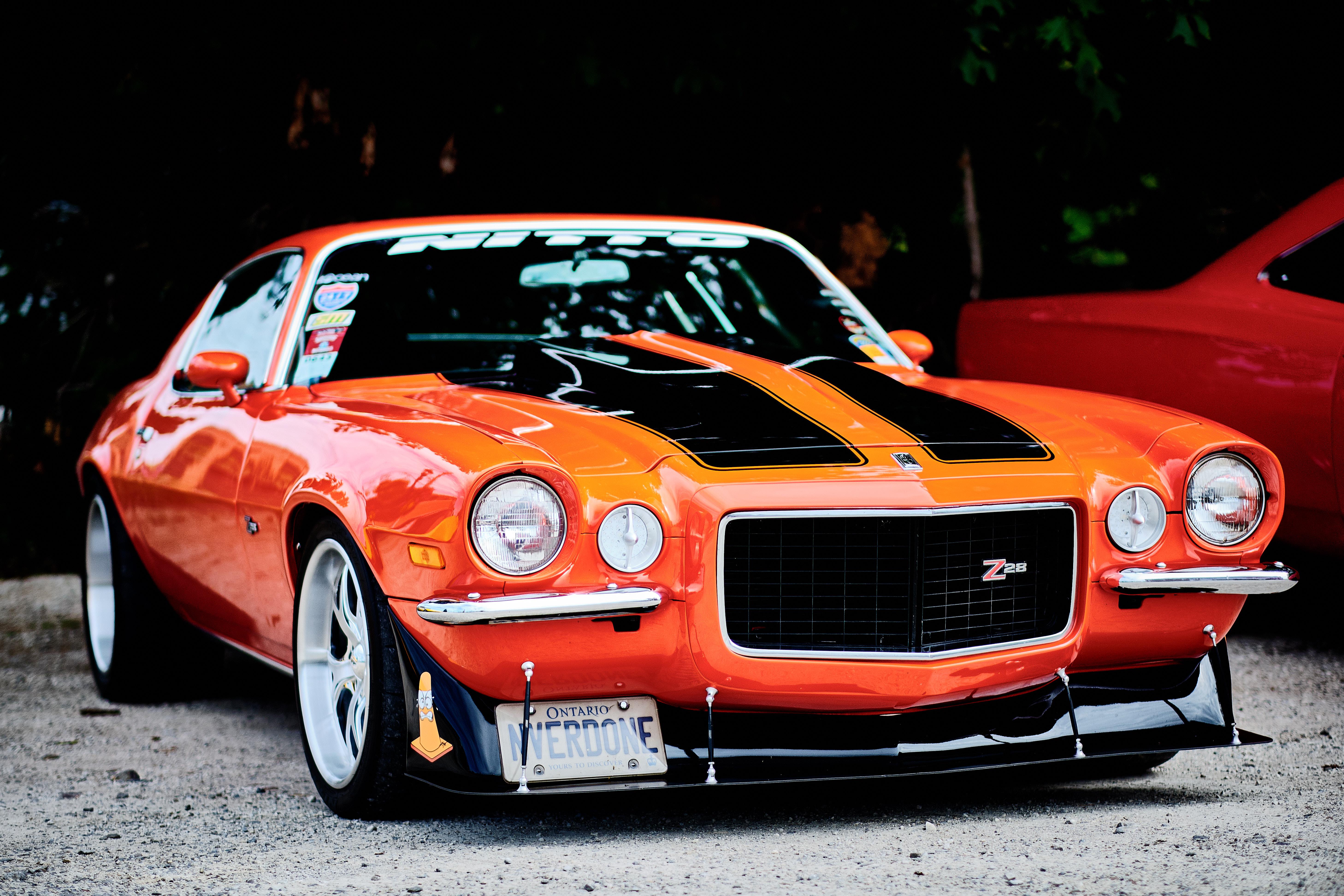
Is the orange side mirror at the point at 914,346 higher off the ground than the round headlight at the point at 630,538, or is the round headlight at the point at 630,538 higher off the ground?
the orange side mirror at the point at 914,346

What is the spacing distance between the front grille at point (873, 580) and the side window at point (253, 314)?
1761 millimetres

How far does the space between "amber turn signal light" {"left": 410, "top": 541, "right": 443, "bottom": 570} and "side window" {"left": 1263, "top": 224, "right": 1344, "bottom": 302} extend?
9.45 feet

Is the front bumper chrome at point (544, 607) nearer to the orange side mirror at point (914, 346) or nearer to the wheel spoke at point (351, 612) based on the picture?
the wheel spoke at point (351, 612)

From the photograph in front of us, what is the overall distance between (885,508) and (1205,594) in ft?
2.62

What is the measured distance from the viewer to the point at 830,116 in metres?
7.26

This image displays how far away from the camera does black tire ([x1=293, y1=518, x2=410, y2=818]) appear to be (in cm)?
320

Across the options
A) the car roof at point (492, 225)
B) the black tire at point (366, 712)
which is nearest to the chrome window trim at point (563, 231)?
the car roof at point (492, 225)

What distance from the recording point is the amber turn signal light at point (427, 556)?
3031 mm

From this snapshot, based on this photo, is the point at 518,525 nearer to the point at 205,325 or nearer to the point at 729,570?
the point at 729,570

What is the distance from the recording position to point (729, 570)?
3.11 metres

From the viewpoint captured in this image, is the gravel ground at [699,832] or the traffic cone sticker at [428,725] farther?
the traffic cone sticker at [428,725]

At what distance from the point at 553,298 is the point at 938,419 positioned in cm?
156

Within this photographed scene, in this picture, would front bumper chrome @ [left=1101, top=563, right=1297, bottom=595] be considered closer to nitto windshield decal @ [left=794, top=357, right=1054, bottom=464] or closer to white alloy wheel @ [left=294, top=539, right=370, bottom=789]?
nitto windshield decal @ [left=794, top=357, right=1054, bottom=464]

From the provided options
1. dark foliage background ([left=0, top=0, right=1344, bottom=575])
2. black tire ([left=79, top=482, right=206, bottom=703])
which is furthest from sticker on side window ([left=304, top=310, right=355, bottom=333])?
dark foliage background ([left=0, top=0, right=1344, bottom=575])
